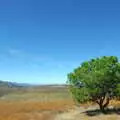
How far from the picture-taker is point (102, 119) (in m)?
49.4

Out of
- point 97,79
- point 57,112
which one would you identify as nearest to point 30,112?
point 57,112

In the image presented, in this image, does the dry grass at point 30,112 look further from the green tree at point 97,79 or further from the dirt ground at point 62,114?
the green tree at point 97,79

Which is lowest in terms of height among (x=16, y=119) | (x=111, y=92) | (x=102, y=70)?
(x=16, y=119)

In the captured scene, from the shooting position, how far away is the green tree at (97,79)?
55562 millimetres

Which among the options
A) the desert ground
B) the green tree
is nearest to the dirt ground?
the desert ground

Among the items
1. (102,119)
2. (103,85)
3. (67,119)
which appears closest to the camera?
(102,119)

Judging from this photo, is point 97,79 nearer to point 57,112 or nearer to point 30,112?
point 57,112

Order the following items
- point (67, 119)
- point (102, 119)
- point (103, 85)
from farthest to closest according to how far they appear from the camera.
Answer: point (103, 85)
point (67, 119)
point (102, 119)

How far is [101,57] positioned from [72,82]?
7204mm

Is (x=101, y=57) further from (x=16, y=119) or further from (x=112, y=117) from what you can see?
(x=16, y=119)

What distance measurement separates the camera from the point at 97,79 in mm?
55406

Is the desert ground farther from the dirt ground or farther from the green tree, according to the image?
the green tree

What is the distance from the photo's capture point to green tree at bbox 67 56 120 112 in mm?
55562

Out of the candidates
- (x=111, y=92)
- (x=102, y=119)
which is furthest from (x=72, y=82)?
(x=102, y=119)
